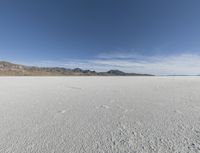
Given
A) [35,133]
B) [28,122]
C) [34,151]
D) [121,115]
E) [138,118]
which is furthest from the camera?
[121,115]

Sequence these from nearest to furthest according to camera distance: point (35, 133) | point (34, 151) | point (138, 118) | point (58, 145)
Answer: point (34, 151) < point (58, 145) < point (35, 133) < point (138, 118)

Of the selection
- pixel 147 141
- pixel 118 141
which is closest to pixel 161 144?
pixel 147 141

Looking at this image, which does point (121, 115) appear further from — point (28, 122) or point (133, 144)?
point (28, 122)

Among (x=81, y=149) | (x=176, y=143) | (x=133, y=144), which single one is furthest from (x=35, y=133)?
(x=176, y=143)

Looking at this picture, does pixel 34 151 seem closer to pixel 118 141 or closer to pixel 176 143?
pixel 118 141

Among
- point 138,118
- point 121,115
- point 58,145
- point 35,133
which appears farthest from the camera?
point 121,115

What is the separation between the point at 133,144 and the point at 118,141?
0.75 feet

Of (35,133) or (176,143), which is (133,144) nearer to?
(176,143)

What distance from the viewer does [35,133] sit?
7.77ft

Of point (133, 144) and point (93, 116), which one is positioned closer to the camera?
point (133, 144)

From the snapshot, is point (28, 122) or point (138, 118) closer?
point (28, 122)

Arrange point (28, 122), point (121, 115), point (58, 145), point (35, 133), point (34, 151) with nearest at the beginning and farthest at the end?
point (34, 151) → point (58, 145) → point (35, 133) → point (28, 122) → point (121, 115)

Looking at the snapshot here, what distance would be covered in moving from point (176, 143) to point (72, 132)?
1664 millimetres

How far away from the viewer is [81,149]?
75.5 inches
